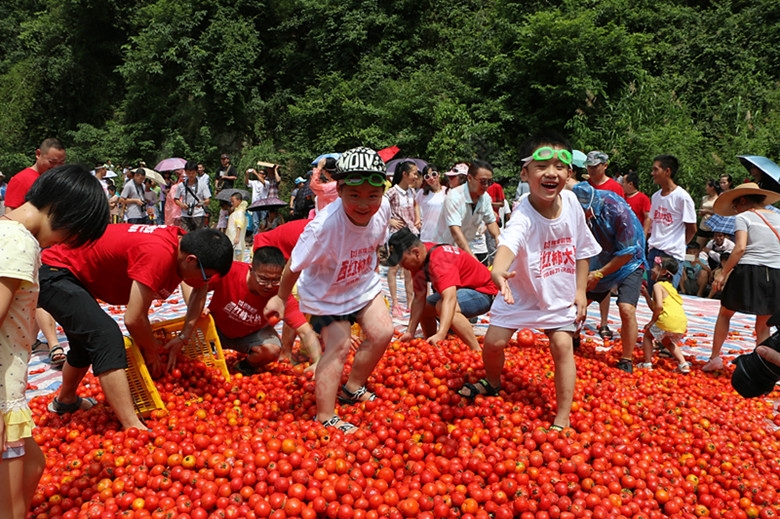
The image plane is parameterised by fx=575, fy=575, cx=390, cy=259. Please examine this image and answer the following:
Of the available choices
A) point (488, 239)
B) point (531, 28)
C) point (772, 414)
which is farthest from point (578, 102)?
point (772, 414)

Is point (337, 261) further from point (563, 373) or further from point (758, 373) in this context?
point (758, 373)

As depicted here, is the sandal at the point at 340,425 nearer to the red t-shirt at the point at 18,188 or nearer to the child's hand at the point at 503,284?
the child's hand at the point at 503,284

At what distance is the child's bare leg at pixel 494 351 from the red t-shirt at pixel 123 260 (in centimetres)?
230

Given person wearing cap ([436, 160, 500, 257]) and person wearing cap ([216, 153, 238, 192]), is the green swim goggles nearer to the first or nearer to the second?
person wearing cap ([436, 160, 500, 257])

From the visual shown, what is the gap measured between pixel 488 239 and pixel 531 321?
6.39m

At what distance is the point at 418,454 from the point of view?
364cm

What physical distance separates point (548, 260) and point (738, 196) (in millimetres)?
2783

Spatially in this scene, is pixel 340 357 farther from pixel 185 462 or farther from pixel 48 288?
pixel 48 288

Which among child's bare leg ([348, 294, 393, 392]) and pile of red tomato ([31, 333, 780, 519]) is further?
child's bare leg ([348, 294, 393, 392])

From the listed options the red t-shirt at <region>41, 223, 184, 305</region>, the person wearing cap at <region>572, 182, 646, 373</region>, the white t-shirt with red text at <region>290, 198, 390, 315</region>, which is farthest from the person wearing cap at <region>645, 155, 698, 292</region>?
the red t-shirt at <region>41, 223, 184, 305</region>

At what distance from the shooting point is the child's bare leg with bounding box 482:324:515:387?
4.00 m

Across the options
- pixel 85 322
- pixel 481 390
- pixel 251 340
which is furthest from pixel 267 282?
pixel 481 390

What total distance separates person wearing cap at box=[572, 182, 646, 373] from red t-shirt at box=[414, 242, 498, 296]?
112cm

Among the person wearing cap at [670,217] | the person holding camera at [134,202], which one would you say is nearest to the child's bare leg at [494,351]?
the person wearing cap at [670,217]
